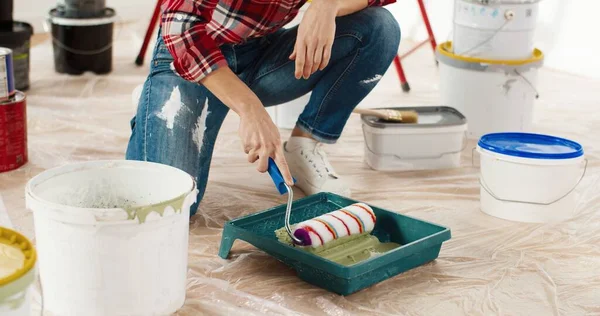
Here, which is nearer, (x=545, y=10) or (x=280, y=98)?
(x=280, y=98)

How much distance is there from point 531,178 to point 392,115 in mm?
493

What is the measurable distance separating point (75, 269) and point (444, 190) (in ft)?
3.62

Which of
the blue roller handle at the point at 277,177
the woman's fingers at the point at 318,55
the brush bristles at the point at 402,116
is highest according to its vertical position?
the woman's fingers at the point at 318,55

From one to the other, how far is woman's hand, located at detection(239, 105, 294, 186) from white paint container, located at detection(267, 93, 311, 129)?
1.00 m

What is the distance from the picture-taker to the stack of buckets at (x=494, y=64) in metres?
2.46

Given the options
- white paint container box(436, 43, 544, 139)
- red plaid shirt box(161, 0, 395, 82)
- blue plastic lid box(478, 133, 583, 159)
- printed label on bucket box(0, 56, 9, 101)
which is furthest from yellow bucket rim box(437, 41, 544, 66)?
printed label on bucket box(0, 56, 9, 101)

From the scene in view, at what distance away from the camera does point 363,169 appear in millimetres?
2268

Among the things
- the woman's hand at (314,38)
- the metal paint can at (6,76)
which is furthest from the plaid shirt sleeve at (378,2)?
the metal paint can at (6,76)

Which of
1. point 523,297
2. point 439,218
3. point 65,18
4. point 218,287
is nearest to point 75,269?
point 218,287

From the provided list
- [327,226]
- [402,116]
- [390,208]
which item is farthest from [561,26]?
[327,226]

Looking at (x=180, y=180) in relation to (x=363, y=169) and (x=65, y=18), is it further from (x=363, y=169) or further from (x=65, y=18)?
(x=65, y=18)

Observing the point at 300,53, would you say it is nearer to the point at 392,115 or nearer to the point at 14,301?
the point at 392,115

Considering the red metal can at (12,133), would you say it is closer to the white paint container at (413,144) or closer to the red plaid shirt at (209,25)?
the red plaid shirt at (209,25)

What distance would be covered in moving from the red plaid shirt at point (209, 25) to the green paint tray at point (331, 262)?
0.32 meters
